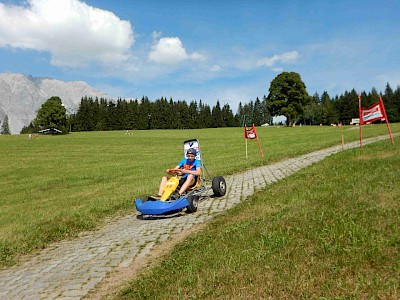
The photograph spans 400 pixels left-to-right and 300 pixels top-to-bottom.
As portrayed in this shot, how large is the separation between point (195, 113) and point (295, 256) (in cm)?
12928

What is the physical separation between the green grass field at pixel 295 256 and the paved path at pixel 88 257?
3.02ft

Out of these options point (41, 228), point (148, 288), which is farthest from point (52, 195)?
point (148, 288)

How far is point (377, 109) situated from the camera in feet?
57.7

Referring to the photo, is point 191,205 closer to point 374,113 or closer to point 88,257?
point 88,257

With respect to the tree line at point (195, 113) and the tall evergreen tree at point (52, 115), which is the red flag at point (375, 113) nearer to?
the tree line at point (195, 113)

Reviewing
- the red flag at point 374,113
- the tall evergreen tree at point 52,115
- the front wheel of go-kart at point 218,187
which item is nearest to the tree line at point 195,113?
the tall evergreen tree at point 52,115

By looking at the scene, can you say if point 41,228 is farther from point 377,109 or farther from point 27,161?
point 27,161

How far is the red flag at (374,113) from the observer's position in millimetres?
17420

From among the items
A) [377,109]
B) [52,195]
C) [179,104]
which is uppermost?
[179,104]

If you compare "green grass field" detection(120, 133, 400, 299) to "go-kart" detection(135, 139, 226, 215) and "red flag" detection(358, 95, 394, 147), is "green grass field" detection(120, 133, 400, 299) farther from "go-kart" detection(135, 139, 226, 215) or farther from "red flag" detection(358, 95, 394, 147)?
"red flag" detection(358, 95, 394, 147)

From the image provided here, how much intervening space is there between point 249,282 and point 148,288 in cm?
140

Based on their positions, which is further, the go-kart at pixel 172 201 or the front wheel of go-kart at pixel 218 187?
the front wheel of go-kart at pixel 218 187

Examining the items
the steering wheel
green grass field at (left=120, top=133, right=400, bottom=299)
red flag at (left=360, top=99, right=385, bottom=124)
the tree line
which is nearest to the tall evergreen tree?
the tree line

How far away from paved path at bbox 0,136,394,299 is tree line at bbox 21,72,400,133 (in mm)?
72009
